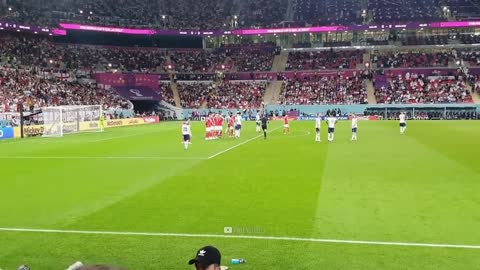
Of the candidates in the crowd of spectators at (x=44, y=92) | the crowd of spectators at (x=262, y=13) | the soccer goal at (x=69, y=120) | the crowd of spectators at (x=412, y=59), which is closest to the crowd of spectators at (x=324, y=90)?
the crowd of spectators at (x=412, y=59)

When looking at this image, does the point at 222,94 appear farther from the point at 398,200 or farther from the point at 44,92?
the point at 398,200

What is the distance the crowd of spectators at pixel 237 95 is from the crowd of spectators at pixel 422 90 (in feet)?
63.0

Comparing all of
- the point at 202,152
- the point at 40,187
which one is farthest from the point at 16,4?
the point at 40,187

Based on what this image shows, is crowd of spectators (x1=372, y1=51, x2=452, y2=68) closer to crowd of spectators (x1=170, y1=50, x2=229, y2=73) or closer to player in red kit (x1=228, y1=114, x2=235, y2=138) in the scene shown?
crowd of spectators (x1=170, y1=50, x2=229, y2=73)

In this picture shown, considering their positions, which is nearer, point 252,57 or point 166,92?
point 166,92

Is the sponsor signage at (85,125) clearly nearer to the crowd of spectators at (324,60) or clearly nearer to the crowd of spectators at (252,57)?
the crowd of spectators at (252,57)

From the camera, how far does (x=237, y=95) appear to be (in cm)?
8231

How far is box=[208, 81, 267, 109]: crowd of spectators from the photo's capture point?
262 ft

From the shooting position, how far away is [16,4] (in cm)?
7138

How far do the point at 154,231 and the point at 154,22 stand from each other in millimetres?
83926

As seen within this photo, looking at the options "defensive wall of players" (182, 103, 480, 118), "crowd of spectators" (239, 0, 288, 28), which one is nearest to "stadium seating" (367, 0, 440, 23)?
"crowd of spectators" (239, 0, 288, 28)

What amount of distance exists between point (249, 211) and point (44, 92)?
55.8 metres

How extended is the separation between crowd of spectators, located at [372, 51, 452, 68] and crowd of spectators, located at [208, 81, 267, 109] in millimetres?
20081

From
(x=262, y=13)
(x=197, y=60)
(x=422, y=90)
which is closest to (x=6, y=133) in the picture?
(x=197, y=60)
